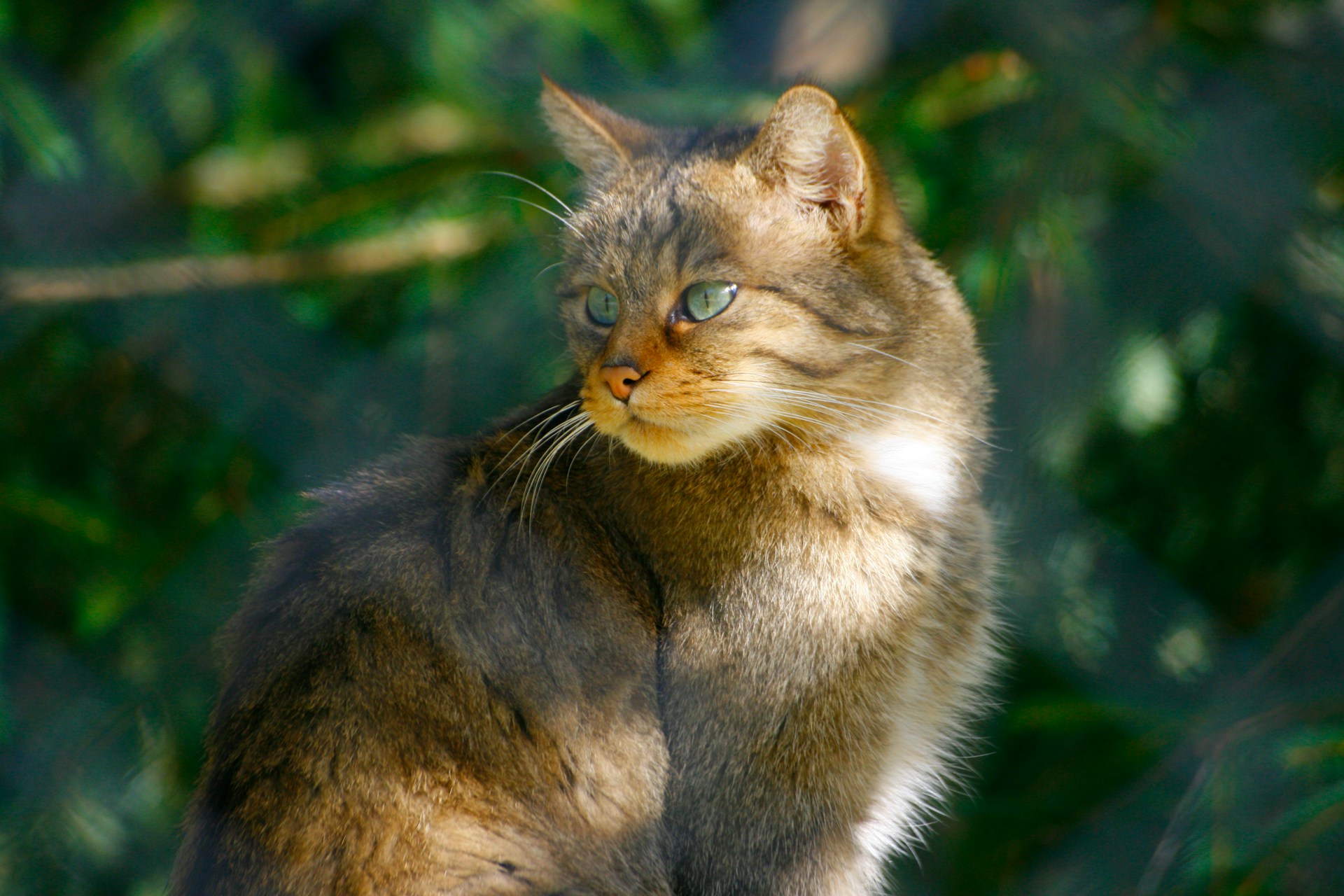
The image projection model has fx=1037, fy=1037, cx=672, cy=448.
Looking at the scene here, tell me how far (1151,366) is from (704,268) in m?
1.25

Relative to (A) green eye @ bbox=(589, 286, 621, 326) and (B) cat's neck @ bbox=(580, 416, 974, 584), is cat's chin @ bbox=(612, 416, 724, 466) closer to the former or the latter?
(B) cat's neck @ bbox=(580, 416, 974, 584)

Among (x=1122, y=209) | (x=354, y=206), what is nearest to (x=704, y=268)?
(x=1122, y=209)

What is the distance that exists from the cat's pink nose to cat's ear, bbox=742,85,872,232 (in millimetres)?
331

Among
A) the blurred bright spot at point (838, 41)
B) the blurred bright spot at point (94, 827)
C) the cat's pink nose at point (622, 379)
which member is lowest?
the blurred bright spot at point (94, 827)

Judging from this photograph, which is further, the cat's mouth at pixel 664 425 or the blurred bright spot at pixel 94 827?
the blurred bright spot at pixel 94 827

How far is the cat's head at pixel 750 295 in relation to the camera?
1.24 meters

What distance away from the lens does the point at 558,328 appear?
5.46 ft

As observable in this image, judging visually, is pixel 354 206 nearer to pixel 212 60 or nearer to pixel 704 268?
pixel 212 60

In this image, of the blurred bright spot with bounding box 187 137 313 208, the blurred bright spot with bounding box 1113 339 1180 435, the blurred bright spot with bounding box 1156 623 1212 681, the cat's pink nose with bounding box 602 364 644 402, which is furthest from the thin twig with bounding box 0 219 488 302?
the blurred bright spot with bounding box 1156 623 1212 681

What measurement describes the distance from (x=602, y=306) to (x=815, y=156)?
338 mm

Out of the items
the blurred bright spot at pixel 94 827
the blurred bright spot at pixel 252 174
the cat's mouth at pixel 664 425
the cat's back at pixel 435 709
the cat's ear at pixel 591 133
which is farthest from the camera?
the blurred bright spot at pixel 252 174

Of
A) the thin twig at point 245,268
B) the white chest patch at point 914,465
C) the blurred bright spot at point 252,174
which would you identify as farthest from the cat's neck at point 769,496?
the blurred bright spot at point 252,174

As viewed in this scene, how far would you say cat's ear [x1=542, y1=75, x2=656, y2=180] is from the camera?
148 cm

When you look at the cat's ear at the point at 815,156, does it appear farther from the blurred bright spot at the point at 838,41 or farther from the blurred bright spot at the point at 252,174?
the blurred bright spot at the point at 252,174
